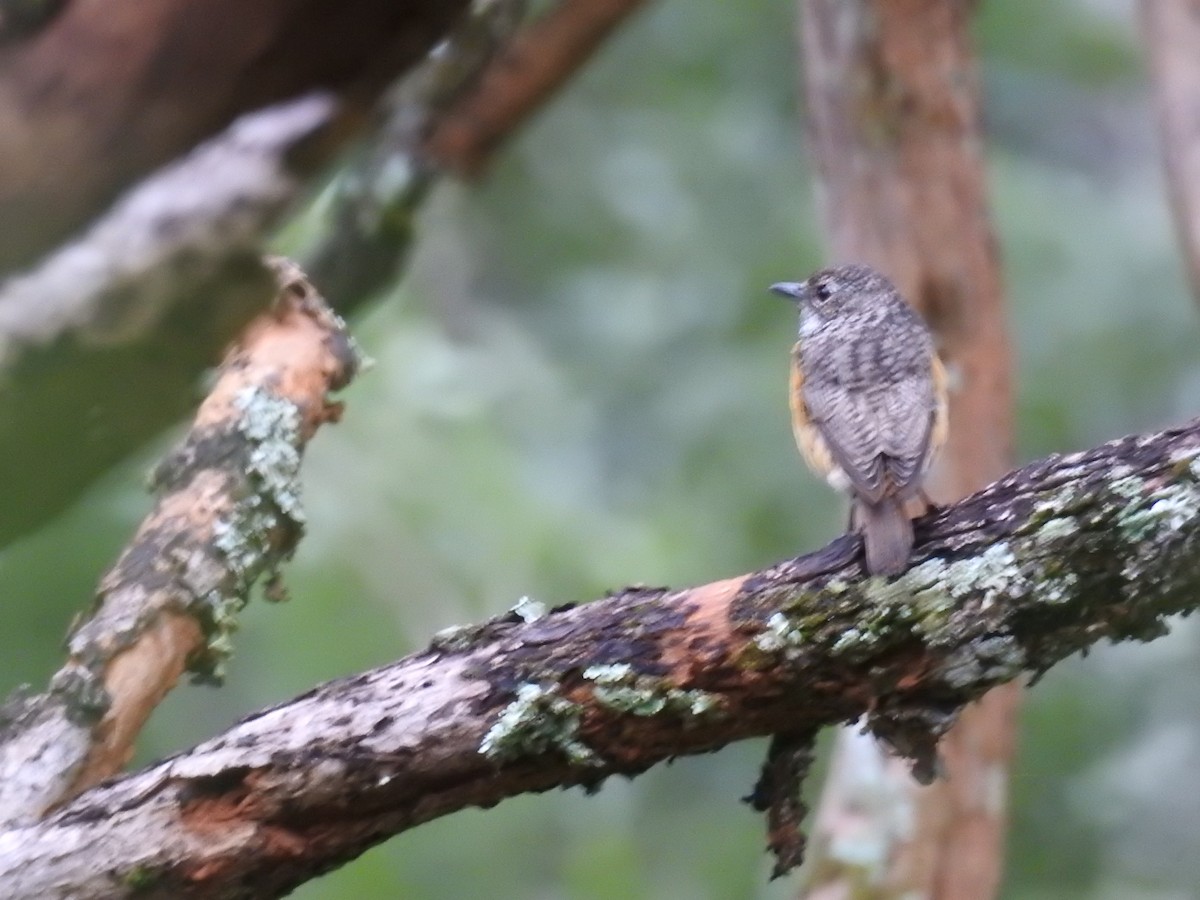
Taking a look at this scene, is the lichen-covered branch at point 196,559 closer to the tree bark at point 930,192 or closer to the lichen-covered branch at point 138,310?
the lichen-covered branch at point 138,310

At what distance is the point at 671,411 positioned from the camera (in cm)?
753

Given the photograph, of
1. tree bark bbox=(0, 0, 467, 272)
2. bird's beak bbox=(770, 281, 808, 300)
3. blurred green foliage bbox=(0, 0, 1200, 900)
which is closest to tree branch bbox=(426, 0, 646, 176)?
blurred green foliage bbox=(0, 0, 1200, 900)

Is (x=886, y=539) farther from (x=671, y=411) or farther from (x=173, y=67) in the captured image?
(x=671, y=411)

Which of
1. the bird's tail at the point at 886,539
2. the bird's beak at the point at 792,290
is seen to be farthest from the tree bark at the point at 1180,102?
the bird's tail at the point at 886,539

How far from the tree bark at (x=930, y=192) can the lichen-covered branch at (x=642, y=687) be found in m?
2.47

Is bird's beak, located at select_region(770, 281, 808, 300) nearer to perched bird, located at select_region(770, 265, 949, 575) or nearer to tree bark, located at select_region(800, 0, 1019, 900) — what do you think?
perched bird, located at select_region(770, 265, 949, 575)

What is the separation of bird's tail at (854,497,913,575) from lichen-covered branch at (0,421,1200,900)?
0.03 m

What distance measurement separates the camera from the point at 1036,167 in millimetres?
8250

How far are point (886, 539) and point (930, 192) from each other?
273cm

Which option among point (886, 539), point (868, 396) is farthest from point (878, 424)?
point (886, 539)

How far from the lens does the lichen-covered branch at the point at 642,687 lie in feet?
8.14

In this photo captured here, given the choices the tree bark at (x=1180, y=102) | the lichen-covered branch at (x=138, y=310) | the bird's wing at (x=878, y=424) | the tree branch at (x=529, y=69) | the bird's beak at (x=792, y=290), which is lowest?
the lichen-covered branch at (x=138, y=310)

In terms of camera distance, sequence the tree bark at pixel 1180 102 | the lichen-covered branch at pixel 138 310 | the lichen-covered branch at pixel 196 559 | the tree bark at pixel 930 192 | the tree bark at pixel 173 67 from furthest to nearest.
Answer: the tree bark at pixel 930 192 < the tree bark at pixel 1180 102 < the lichen-covered branch at pixel 196 559 < the lichen-covered branch at pixel 138 310 < the tree bark at pixel 173 67

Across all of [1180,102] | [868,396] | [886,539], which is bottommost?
[886,539]
